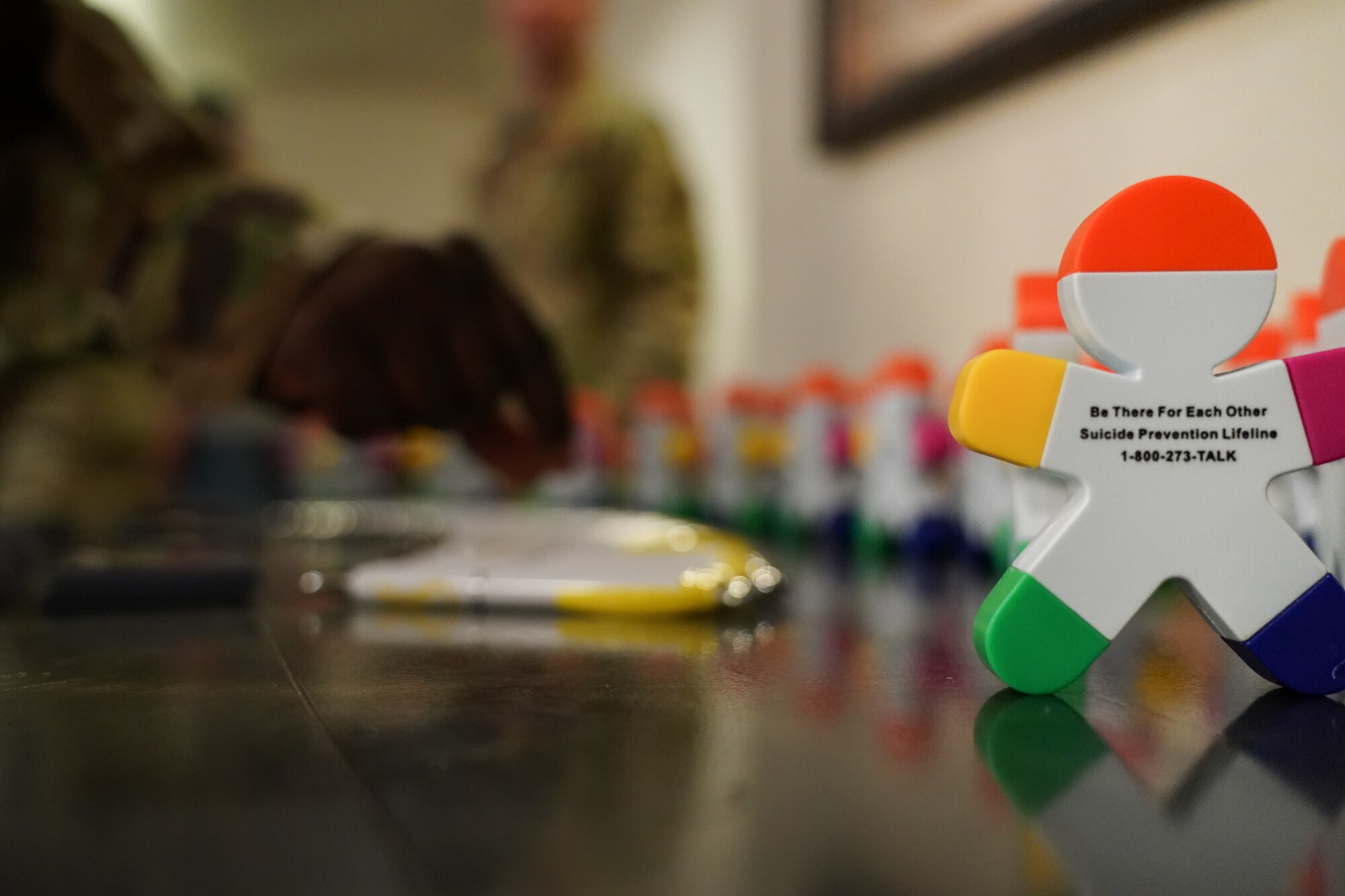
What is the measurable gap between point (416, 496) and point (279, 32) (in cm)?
132

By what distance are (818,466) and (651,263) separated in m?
0.74

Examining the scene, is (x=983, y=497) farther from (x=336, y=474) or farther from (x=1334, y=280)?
(x=336, y=474)

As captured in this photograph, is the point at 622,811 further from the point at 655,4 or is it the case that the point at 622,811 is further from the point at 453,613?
the point at 655,4

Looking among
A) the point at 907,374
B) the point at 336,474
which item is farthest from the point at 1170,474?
the point at 336,474

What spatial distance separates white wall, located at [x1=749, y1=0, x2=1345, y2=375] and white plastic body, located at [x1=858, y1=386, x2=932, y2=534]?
100mm

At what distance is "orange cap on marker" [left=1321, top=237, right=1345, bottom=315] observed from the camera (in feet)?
1.07

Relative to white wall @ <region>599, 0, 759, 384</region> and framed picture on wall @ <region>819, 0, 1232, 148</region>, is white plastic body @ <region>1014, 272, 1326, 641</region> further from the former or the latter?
white wall @ <region>599, 0, 759, 384</region>

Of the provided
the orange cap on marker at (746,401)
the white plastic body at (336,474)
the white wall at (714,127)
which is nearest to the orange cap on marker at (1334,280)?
the orange cap on marker at (746,401)

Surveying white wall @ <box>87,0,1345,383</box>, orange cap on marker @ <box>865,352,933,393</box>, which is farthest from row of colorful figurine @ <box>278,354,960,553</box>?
white wall @ <box>87,0,1345,383</box>

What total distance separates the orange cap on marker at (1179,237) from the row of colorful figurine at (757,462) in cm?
42

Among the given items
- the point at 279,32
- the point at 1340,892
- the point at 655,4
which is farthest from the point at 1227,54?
Answer: the point at 279,32

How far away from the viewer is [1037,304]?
0.39 m

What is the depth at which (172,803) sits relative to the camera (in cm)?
22

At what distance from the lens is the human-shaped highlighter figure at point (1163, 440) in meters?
0.30
